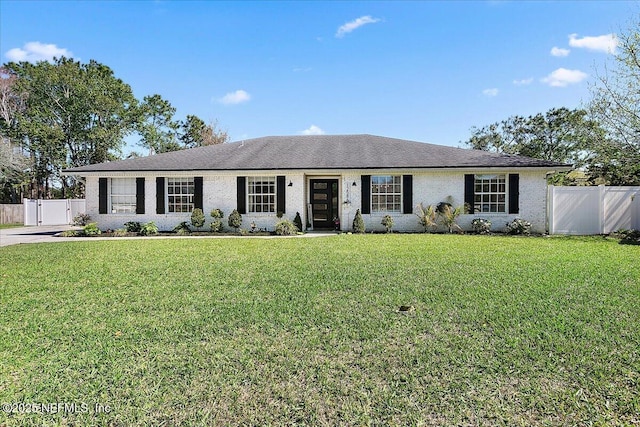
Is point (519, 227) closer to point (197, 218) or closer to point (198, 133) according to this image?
point (197, 218)

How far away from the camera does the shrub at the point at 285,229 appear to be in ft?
47.4

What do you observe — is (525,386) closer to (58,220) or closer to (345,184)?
(345,184)

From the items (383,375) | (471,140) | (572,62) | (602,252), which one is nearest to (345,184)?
(602,252)

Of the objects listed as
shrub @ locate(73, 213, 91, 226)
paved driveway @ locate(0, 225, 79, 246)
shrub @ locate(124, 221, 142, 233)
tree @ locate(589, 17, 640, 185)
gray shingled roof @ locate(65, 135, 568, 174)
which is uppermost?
tree @ locate(589, 17, 640, 185)

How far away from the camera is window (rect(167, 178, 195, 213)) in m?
15.8

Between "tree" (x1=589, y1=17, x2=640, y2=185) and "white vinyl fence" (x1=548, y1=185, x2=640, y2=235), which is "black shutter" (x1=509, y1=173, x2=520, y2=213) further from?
"tree" (x1=589, y1=17, x2=640, y2=185)

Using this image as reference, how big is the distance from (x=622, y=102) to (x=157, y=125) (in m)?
35.1

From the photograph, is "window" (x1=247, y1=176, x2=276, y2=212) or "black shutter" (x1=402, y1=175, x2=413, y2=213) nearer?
"black shutter" (x1=402, y1=175, x2=413, y2=213)

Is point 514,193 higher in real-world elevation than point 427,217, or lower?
higher

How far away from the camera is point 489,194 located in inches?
590

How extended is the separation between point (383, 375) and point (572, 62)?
61.0 feet

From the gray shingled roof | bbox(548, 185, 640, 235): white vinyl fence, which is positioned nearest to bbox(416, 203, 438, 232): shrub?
the gray shingled roof

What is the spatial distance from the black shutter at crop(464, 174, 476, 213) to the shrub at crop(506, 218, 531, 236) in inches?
62.5

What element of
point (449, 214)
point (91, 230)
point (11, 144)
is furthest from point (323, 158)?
point (11, 144)
